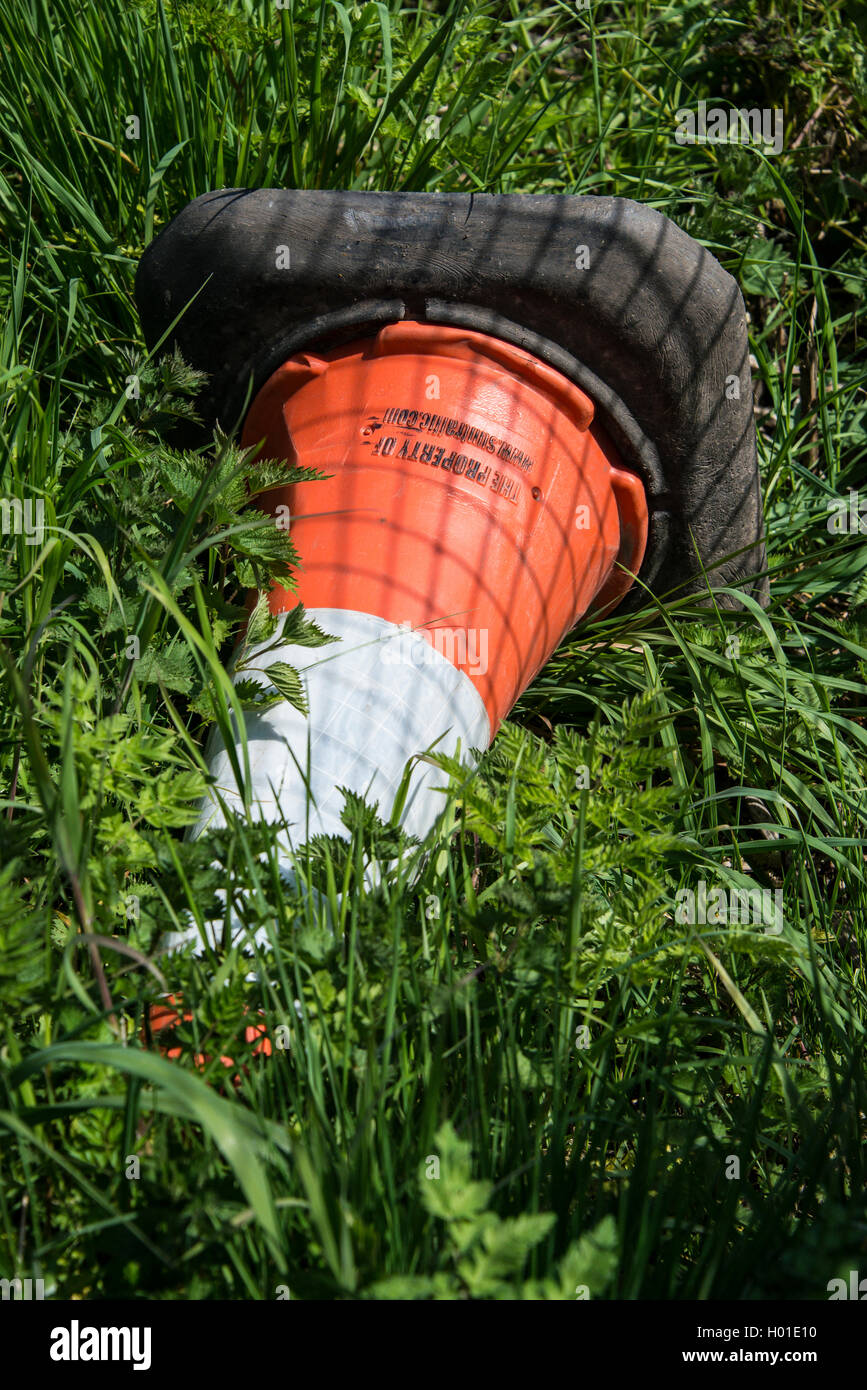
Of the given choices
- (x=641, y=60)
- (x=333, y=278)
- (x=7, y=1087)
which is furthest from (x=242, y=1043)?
(x=641, y=60)

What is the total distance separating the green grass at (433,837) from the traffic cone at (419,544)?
0.47ft

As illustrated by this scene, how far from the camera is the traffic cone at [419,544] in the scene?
64.6 inches

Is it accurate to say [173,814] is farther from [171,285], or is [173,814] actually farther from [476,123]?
[476,123]

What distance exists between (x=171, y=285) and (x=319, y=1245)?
1.69 meters

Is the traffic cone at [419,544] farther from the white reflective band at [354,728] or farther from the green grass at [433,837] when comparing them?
the green grass at [433,837]

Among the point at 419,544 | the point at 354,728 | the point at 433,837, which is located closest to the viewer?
the point at 433,837

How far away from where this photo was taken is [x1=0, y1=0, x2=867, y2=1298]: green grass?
1.06 metres

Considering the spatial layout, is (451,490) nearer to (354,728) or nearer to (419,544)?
(419,544)

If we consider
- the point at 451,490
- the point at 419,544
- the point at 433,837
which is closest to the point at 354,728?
the point at 433,837

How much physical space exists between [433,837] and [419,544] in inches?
20.8

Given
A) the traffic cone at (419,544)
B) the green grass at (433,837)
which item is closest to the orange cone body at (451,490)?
the traffic cone at (419,544)

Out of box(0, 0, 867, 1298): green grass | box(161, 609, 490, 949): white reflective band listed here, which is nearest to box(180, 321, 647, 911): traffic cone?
box(161, 609, 490, 949): white reflective band

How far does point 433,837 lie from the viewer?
1.54 metres

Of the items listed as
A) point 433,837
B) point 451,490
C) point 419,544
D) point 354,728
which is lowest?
point 433,837
